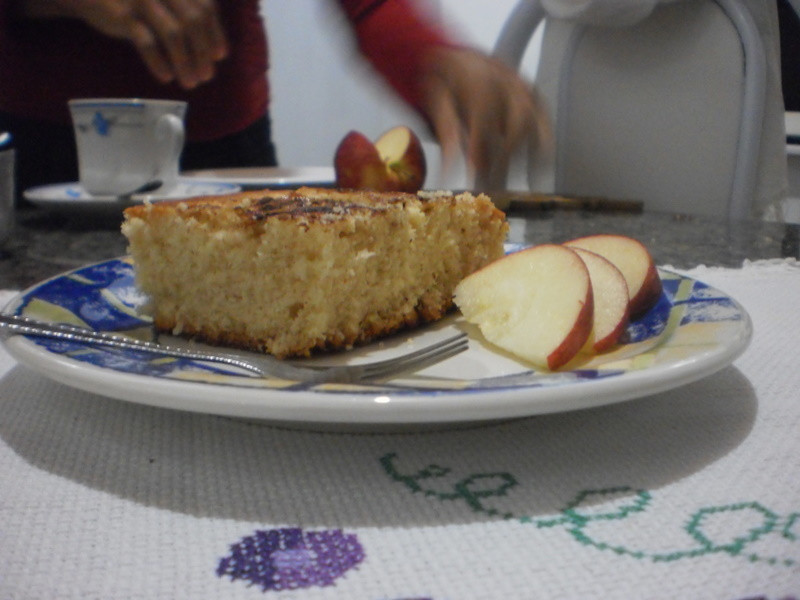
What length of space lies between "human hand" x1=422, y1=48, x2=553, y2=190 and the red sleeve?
49mm

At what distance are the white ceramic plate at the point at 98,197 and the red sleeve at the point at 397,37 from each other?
71 cm

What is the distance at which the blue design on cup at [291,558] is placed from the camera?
39 cm

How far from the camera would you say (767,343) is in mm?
831

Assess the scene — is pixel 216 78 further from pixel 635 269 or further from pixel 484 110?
pixel 635 269

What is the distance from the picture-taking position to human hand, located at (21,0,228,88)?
63.5 inches

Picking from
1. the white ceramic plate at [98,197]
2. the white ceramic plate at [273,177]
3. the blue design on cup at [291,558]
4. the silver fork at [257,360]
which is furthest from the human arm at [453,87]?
the blue design on cup at [291,558]

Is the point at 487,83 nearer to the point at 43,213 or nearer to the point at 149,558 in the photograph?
the point at 43,213

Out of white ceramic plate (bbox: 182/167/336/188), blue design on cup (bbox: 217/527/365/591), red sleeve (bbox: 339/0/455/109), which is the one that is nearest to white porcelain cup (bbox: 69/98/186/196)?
white ceramic plate (bbox: 182/167/336/188)

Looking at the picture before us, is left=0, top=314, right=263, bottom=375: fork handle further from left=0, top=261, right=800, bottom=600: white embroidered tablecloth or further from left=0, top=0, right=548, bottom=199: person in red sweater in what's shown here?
left=0, top=0, right=548, bottom=199: person in red sweater

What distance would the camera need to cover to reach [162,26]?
5.39ft

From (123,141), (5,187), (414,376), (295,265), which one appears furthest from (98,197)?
(414,376)

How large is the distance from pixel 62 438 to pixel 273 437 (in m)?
0.17

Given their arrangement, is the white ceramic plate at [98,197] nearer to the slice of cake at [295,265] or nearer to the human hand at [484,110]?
the slice of cake at [295,265]

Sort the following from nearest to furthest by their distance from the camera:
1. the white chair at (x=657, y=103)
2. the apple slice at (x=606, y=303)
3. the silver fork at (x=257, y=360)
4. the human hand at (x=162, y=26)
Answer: the silver fork at (x=257, y=360) < the apple slice at (x=606, y=303) < the human hand at (x=162, y=26) < the white chair at (x=657, y=103)
